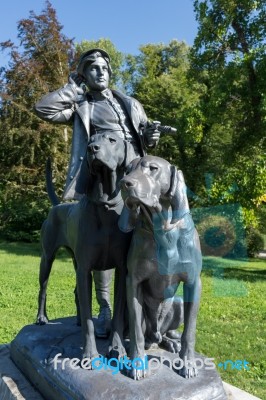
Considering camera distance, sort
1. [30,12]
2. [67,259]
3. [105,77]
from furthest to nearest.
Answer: [30,12] < [67,259] < [105,77]

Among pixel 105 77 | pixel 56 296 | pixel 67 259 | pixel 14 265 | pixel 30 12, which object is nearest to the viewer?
pixel 105 77

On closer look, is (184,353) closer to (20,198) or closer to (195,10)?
(195,10)

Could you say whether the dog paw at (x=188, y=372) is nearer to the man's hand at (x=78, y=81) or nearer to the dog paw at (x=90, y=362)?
the dog paw at (x=90, y=362)

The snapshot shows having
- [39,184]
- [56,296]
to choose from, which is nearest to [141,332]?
[56,296]

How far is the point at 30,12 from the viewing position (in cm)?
1680

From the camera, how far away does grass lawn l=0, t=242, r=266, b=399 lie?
460 cm

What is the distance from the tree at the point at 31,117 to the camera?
51.1 ft

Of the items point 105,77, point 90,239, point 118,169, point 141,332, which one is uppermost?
point 105,77

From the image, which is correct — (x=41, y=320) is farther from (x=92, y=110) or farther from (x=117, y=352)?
(x=92, y=110)

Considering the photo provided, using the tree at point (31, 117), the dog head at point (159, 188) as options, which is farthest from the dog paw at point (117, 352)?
the tree at point (31, 117)

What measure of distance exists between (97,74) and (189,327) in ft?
5.95

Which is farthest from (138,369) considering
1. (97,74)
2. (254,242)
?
(254,242)

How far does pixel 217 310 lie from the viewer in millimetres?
6684

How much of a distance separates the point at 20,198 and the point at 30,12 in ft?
25.8
